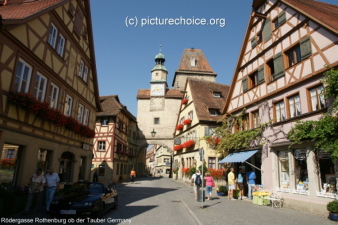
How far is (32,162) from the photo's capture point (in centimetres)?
1063

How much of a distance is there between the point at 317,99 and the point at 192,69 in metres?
45.6

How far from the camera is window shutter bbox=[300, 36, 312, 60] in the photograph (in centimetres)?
1184

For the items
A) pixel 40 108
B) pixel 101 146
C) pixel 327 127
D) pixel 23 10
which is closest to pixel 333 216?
pixel 327 127

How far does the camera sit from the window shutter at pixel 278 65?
44.4 ft

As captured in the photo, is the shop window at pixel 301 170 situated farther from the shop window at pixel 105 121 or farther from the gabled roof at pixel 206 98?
the shop window at pixel 105 121

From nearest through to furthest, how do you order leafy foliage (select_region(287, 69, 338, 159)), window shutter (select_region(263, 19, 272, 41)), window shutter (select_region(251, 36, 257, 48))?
leafy foliage (select_region(287, 69, 338, 159)) < window shutter (select_region(263, 19, 272, 41)) < window shutter (select_region(251, 36, 257, 48))

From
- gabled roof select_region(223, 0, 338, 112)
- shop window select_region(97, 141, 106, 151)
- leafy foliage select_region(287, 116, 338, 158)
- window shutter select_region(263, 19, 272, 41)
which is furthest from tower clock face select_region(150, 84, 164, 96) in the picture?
leafy foliage select_region(287, 116, 338, 158)

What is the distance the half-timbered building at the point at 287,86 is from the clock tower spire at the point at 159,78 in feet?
87.0

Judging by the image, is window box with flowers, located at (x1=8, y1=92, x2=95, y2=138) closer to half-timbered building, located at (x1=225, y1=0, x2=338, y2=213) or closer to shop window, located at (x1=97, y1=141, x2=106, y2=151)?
half-timbered building, located at (x1=225, y1=0, x2=338, y2=213)

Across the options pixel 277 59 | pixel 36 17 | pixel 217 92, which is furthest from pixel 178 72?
pixel 36 17

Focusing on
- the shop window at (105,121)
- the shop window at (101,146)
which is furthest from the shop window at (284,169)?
the shop window at (105,121)

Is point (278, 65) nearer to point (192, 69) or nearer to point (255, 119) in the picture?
point (255, 119)

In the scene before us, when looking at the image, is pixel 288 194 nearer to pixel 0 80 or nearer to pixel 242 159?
pixel 242 159

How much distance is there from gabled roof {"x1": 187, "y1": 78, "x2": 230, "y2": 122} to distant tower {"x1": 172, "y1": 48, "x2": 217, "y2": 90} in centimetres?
2164
